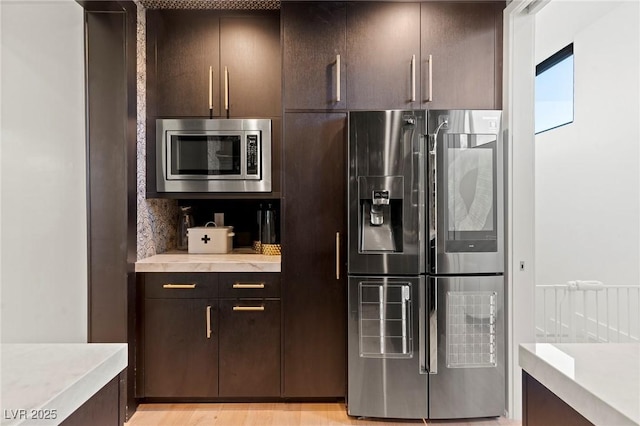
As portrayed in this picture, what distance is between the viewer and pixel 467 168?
2.13 meters

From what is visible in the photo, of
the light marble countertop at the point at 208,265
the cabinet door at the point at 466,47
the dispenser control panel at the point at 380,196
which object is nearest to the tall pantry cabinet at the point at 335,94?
the cabinet door at the point at 466,47

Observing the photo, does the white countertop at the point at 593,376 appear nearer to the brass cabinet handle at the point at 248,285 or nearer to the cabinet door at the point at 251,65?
the brass cabinet handle at the point at 248,285

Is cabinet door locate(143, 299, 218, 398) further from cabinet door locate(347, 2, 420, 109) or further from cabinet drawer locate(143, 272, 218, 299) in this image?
cabinet door locate(347, 2, 420, 109)

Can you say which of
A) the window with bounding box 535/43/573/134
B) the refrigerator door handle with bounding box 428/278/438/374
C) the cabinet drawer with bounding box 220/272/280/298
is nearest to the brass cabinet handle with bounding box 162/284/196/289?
Result: the cabinet drawer with bounding box 220/272/280/298

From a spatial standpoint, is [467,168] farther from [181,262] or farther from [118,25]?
[118,25]

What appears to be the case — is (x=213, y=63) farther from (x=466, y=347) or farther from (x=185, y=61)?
(x=466, y=347)

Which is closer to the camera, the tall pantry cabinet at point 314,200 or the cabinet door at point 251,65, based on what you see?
the tall pantry cabinet at point 314,200

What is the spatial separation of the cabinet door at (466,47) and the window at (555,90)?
5.17 ft

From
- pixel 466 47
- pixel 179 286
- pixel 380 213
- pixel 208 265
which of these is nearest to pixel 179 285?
pixel 179 286

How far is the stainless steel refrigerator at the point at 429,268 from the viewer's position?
2.12 m

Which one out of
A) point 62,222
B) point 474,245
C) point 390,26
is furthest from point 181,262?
point 390,26

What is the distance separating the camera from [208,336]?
7.47ft

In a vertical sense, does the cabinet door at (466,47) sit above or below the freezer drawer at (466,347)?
above

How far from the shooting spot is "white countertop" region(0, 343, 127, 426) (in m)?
0.59
